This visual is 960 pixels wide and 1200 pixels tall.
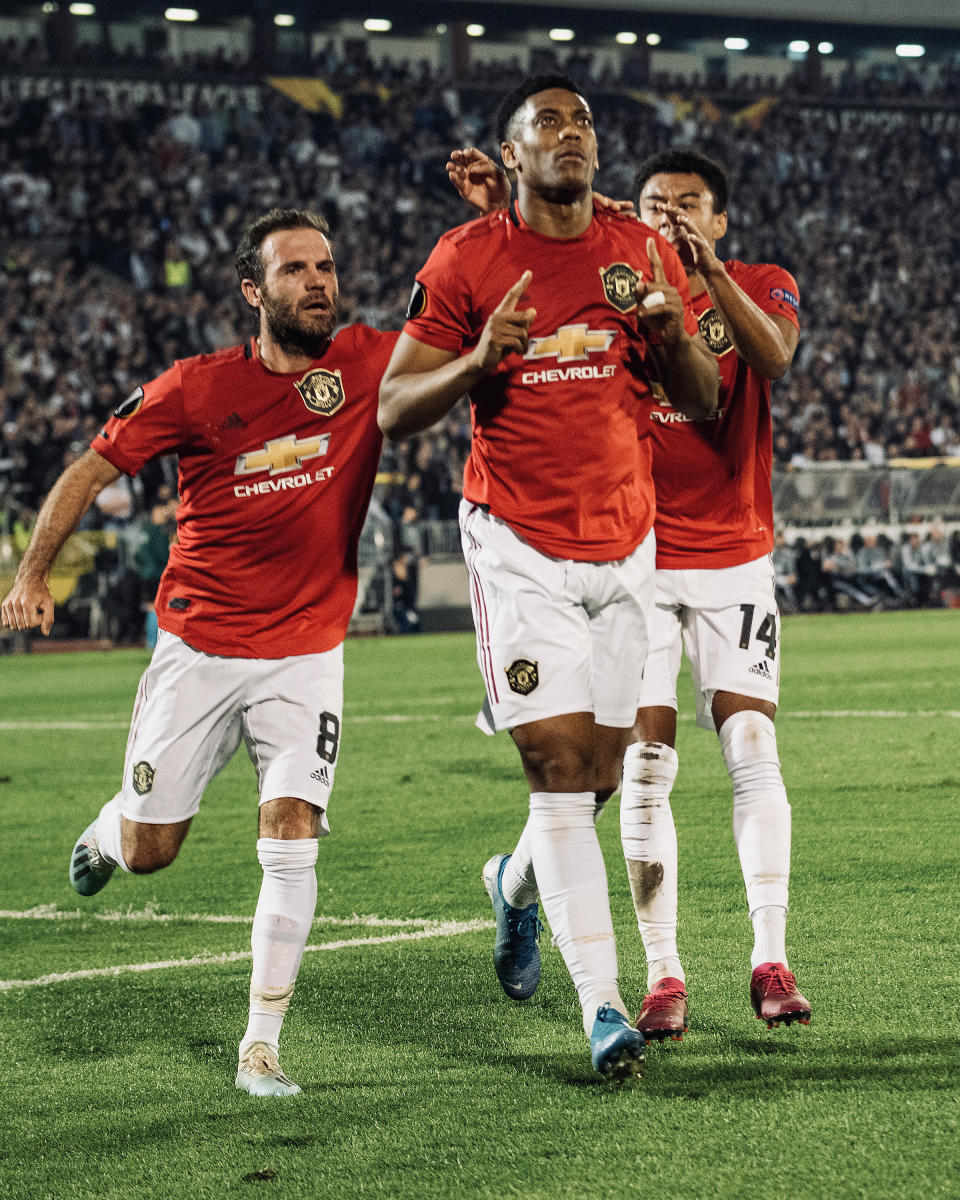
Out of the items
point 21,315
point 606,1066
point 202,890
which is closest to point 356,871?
point 202,890

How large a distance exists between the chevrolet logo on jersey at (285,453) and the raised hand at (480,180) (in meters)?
0.84

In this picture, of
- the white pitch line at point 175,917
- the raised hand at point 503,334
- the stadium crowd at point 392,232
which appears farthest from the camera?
the stadium crowd at point 392,232

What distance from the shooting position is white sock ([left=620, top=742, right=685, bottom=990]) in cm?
428

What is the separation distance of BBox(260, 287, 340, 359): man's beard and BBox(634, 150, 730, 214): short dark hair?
1086mm

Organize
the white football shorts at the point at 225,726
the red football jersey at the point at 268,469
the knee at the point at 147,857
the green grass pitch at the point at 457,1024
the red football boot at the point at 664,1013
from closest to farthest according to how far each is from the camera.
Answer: the green grass pitch at the point at 457,1024 → the red football boot at the point at 664,1013 → the white football shorts at the point at 225,726 → the red football jersey at the point at 268,469 → the knee at the point at 147,857

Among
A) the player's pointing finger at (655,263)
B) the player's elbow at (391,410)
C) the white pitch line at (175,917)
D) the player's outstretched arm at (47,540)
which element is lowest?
the white pitch line at (175,917)

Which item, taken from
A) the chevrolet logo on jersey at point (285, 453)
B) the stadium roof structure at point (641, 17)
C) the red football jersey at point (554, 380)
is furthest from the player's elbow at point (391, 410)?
the stadium roof structure at point (641, 17)

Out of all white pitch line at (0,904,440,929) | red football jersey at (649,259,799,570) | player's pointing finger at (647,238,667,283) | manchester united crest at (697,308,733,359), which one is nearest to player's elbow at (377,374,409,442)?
player's pointing finger at (647,238,667,283)

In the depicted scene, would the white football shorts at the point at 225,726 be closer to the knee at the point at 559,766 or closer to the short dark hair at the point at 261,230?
the knee at the point at 559,766

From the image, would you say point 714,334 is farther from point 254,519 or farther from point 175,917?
point 175,917

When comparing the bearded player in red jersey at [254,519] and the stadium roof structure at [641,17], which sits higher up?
the stadium roof structure at [641,17]

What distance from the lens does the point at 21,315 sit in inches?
983

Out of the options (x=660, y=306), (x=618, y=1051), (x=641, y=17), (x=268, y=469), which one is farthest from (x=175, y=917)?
(x=641, y=17)

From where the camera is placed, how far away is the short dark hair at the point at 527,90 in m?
4.01
